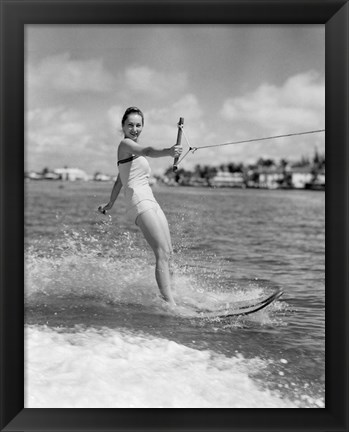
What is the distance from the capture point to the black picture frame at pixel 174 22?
11.3 feet

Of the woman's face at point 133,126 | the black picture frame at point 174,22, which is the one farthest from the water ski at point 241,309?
the woman's face at point 133,126

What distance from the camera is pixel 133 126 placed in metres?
4.04

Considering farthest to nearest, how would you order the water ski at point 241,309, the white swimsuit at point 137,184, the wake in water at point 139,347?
the water ski at point 241,309, the white swimsuit at point 137,184, the wake in water at point 139,347

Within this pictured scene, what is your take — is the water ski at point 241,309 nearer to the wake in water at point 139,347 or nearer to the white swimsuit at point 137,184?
the wake in water at point 139,347

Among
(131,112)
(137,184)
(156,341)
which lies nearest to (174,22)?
(131,112)

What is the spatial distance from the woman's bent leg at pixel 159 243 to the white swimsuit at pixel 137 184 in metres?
0.06

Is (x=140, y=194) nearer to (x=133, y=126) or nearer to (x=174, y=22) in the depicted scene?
(x=133, y=126)

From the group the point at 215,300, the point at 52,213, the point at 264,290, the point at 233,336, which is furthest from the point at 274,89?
the point at 52,213

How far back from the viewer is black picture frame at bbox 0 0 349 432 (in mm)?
3436

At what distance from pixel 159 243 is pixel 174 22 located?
1730mm

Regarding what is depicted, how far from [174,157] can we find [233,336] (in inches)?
57.8
